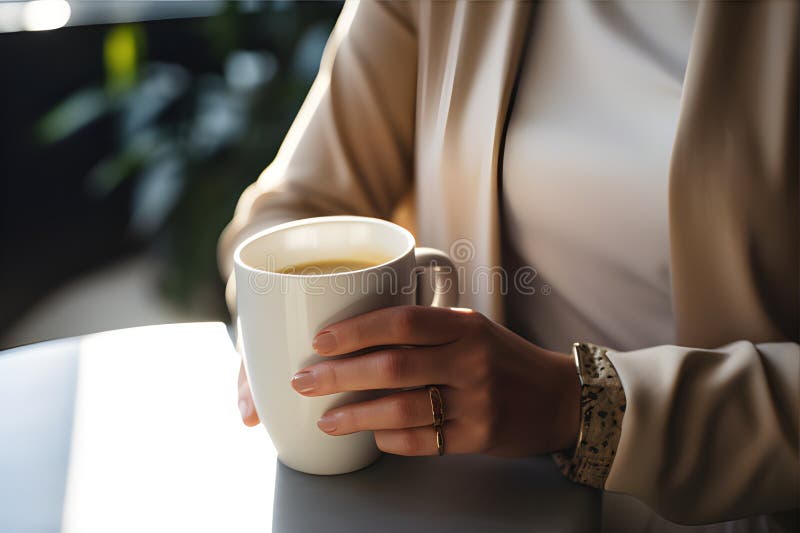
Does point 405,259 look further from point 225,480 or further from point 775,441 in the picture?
point 775,441

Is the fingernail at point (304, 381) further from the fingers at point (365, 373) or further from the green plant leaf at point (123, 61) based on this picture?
the green plant leaf at point (123, 61)

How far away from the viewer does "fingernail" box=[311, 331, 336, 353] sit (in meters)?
0.43

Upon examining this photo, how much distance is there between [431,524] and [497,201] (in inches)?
14.9

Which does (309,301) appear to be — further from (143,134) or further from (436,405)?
(143,134)

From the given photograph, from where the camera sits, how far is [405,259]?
0.45 metres

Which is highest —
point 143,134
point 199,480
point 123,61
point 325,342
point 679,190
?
point 123,61

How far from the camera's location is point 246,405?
0.53 meters

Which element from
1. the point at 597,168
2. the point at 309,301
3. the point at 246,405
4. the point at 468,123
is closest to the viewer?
the point at 309,301

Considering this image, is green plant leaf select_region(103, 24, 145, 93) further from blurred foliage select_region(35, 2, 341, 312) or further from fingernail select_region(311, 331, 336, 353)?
fingernail select_region(311, 331, 336, 353)

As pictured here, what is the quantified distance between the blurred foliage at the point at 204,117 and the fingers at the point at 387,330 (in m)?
1.23

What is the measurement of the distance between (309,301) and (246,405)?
5.7 inches

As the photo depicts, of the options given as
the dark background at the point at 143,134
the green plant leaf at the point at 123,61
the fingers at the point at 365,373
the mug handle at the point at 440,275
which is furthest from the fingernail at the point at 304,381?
the green plant leaf at the point at 123,61

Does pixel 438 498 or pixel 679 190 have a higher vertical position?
pixel 679 190

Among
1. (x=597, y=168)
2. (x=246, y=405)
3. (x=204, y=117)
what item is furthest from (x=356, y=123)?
(x=204, y=117)
